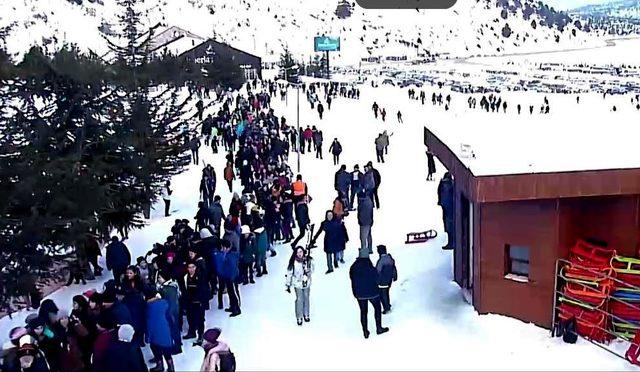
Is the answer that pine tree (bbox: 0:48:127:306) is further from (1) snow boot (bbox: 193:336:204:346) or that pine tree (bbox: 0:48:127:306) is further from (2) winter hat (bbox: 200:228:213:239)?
(1) snow boot (bbox: 193:336:204:346)

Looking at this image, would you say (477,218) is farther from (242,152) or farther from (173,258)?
(242,152)

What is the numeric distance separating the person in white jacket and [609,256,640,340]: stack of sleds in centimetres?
330

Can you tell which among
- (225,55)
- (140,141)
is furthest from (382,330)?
(225,55)

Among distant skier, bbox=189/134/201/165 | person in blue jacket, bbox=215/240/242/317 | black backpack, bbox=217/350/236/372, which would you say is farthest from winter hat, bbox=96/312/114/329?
distant skier, bbox=189/134/201/165

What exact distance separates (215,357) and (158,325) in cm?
137

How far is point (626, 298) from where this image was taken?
343 inches

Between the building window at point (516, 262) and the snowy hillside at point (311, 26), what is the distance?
207 feet

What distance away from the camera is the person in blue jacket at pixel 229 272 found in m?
9.68

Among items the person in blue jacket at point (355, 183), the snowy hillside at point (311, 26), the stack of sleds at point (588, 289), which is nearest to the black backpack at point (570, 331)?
the stack of sleds at point (588, 289)

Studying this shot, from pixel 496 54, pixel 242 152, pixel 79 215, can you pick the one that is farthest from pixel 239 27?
pixel 79 215

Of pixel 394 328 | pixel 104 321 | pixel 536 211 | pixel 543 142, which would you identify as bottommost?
pixel 394 328

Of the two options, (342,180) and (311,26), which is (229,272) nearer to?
(342,180)

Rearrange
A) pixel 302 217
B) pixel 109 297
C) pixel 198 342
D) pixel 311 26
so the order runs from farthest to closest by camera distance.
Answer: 1. pixel 311 26
2. pixel 302 217
3. pixel 198 342
4. pixel 109 297

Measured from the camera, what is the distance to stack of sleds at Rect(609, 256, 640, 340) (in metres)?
8.66
